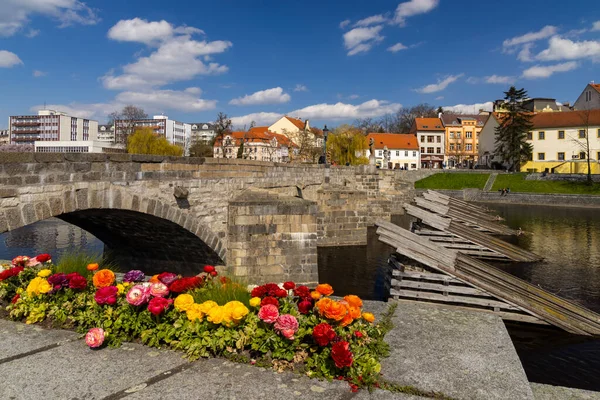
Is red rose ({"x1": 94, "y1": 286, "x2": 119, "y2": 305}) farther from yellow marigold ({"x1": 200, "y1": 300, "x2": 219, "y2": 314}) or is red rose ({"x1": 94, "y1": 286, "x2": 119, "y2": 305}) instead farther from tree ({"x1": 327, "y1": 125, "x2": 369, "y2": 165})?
tree ({"x1": 327, "y1": 125, "x2": 369, "y2": 165})

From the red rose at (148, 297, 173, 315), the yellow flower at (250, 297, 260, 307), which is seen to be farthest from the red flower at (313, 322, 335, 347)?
the red rose at (148, 297, 173, 315)

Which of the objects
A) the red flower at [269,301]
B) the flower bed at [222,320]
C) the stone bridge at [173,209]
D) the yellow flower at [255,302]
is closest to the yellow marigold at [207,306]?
the flower bed at [222,320]

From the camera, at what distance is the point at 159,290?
4766 millimetres

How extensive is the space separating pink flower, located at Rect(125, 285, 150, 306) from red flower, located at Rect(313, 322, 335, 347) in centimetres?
200

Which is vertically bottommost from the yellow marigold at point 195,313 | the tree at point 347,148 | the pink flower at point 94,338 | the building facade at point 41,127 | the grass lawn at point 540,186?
the pink flower at point 94,338

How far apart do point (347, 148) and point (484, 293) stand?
47.2m

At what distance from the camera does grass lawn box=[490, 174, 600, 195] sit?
45.9m

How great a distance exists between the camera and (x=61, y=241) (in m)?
→ 21.6

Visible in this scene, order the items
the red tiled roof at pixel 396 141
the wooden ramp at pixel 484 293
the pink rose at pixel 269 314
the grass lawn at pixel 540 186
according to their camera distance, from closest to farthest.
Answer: the pink rose at pixel 269 314 < the wooden ramp at pixel 484 293 < the grass lawn at pixel 540 186 < the red tiled roof at pixel 396 141

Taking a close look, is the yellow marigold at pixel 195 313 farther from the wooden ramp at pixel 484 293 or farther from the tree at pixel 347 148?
the tree at pixel 347 148

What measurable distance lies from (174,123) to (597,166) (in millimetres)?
128985

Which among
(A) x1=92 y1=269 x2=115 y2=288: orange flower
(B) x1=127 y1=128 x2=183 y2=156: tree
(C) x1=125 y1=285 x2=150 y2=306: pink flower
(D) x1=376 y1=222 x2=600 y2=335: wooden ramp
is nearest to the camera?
(C) x1=125 y1=285 x2=150 y2=306: pink flower

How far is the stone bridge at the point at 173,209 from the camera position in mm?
7004

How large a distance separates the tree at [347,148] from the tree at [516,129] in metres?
20.8
